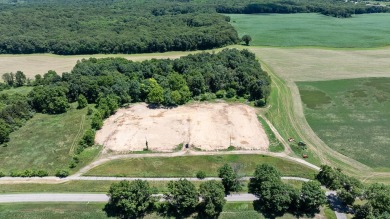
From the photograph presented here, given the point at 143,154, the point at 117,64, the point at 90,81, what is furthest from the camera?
the point at 117,64

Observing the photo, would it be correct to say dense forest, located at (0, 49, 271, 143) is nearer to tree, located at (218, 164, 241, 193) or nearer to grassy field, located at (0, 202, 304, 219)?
grassy field, located at (0, 202, 304, 219)

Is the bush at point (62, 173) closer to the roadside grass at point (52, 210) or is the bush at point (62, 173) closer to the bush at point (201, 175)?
the roadside grass at point (52, 210)

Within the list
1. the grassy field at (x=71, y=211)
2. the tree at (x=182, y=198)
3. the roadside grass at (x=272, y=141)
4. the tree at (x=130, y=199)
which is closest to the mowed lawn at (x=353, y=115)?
the roadside grass at (x=272, y=141)

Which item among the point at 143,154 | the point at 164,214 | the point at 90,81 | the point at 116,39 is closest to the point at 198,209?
the point at 164,214

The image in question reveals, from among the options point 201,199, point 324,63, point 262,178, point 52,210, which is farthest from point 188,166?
point 324,63

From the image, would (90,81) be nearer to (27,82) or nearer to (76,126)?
(76,126)

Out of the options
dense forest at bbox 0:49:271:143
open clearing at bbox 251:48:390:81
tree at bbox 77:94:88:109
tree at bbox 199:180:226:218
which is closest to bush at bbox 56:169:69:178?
dense forest at bbox 0:49:271:143
